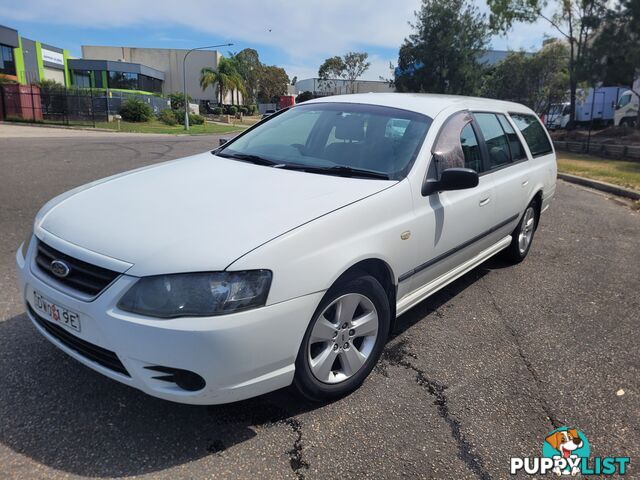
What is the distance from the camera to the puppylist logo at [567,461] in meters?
2.36

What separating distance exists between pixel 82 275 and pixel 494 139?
3.52 meters

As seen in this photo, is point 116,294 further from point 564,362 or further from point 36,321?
point 564,362

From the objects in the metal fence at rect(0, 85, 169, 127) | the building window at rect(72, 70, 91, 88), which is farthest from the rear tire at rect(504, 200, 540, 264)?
the building window at rect(72, 70, 91, 88)

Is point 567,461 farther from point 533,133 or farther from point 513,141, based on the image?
point 533,133

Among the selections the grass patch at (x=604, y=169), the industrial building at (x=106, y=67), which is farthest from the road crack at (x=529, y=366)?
the industrial building at (x=106, y=67)

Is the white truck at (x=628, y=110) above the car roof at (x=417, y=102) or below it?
above

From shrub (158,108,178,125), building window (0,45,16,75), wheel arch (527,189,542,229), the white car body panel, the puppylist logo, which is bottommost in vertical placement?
the puppylist logo

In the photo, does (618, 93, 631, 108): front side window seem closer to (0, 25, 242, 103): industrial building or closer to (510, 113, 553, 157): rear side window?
(510, 113, 553, 157): rear side window

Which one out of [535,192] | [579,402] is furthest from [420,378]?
[535,192]

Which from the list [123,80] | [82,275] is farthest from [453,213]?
[123,80]

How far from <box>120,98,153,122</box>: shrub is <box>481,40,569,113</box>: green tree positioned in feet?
86.0

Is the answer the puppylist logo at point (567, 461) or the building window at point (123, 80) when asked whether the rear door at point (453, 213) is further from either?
the building window at point (123, 80)

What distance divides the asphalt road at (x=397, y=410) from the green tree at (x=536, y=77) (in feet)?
93.6

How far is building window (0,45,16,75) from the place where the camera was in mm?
41469
